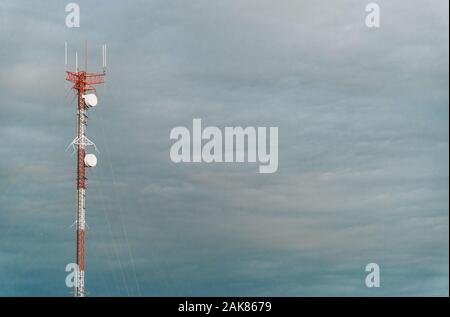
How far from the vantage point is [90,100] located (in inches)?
4929

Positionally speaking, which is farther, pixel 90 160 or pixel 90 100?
pixel 90 100

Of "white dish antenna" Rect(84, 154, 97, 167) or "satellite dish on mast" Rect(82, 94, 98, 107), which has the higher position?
"satellite dish on mast" Rect(82, 94, 98, 107)

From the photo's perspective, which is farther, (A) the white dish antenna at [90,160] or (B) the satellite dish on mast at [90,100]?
(B) the satellite dish on mast at [90,100]

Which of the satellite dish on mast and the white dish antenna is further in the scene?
the satellite dish on mast

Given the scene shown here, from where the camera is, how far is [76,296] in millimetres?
117875

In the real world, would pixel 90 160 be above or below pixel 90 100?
below

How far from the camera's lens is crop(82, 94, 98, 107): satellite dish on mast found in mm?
125088

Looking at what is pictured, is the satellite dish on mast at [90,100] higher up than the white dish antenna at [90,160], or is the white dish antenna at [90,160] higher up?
the satellite dish on mast at [90,100]

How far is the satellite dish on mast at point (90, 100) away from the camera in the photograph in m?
125
